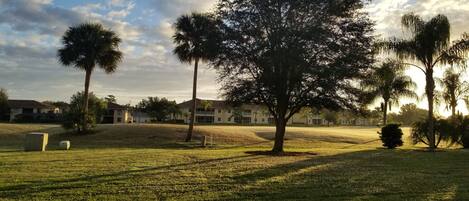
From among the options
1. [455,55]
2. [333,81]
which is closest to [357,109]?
[333,81]

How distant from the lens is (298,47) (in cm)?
2233

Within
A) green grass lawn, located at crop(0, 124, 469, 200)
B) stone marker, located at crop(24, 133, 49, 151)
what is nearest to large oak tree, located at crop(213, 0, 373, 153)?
green grass lawn, located at crop(0, 124, 469, 200)

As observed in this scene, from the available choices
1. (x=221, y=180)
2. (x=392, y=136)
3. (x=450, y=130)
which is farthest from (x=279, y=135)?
(x=450, y=130)

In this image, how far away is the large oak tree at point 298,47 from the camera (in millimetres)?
22578

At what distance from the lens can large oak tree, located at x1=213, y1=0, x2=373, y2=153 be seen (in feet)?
74.1

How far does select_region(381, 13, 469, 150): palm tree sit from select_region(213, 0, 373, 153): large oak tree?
17.6ft

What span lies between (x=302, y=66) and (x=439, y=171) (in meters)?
8.61

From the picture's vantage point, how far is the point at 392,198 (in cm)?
1030

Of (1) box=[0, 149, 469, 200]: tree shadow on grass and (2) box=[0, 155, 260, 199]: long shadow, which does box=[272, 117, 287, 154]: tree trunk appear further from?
(2) box=[0, 155, 260, 199]: long shadow

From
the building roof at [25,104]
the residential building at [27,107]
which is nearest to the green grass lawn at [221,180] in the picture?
the residential building at [27,107]

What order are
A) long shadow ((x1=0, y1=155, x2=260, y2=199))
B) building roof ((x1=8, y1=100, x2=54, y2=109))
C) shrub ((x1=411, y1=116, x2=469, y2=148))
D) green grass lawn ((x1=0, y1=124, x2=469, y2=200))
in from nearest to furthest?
long shadow ((x1=0, y1=155, x2=260, y2=199)), green grass lawn ((x1=0, y1=124, x2=469, y2=200)), shrub ((x1=411, y1=116, x2=469, y2=148)), building roof ((x1=8, y1=100, x2=54, y2=109))

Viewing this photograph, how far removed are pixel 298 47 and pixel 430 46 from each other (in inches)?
381

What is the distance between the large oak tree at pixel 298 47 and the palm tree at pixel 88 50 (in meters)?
22.9

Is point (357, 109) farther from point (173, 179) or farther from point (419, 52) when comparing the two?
point (173, 179)
